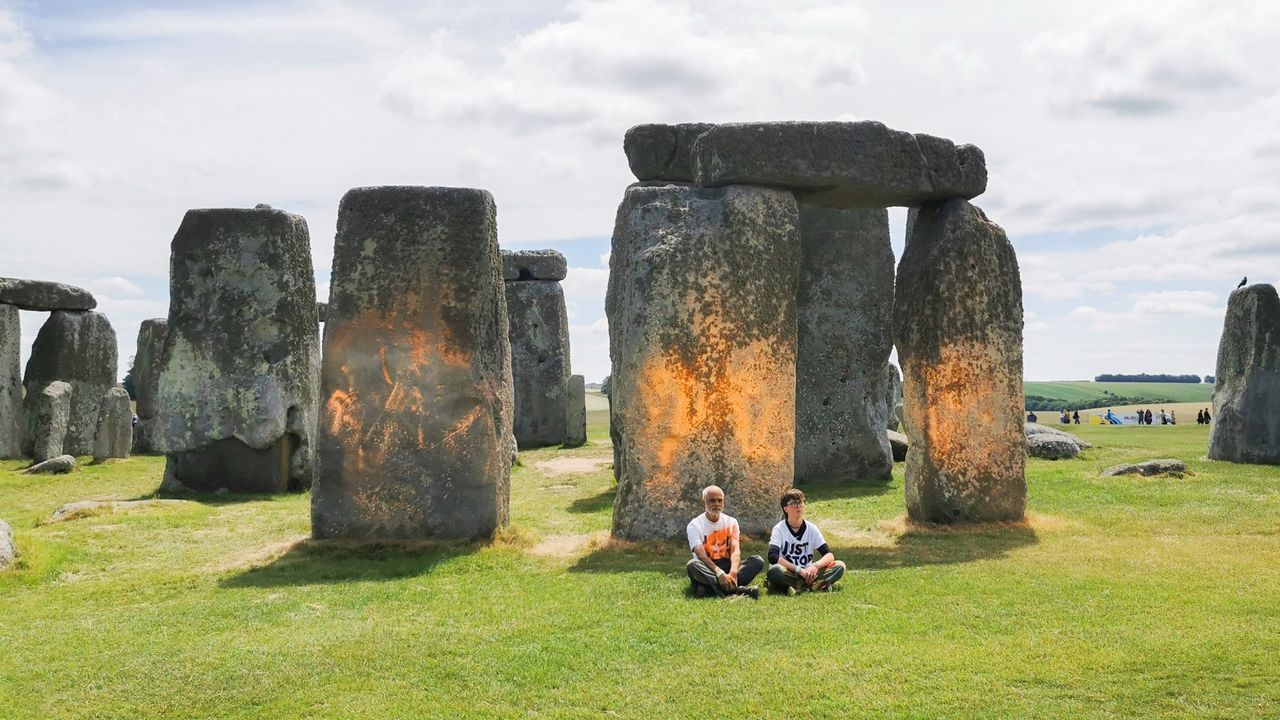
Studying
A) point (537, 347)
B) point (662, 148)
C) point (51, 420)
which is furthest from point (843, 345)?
point (51, 420)

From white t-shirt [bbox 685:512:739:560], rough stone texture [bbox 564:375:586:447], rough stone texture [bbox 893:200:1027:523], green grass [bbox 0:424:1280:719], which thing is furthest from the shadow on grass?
rough stone texture [bbox 564:375:586:447]

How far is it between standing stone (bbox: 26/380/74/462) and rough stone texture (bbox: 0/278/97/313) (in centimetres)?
209

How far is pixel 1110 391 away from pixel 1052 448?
72.2 m

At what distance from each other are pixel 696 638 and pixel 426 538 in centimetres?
434

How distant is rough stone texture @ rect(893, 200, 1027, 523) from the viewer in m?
12.0

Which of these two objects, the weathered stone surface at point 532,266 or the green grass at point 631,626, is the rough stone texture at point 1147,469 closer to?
the green grass at point 631,626

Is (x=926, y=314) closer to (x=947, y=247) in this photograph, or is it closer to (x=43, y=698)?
(x=947, y=247)

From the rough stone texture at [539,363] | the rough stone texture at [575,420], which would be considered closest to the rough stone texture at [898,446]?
the rough stone texture at [575,420]

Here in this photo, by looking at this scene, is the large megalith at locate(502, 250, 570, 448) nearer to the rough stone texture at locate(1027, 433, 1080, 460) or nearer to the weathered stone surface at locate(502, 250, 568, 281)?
the weathered stone surface at locate(502, 250, 568, 281)

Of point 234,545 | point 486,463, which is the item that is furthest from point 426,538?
point 234,545

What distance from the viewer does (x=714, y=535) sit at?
8.85 meters

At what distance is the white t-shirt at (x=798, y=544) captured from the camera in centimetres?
891

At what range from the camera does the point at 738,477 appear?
10.9 m

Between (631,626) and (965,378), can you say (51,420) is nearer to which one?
(965,378)
